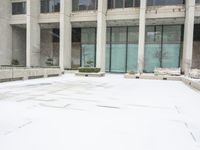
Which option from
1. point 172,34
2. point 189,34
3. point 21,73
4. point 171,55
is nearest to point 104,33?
point 172,34

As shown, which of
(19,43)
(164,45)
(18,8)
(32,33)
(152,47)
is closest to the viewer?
(164,45)

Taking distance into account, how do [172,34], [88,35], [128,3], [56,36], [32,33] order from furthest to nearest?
[56,36] < [88,35] < [32,33] < [172,34] < [128,3]

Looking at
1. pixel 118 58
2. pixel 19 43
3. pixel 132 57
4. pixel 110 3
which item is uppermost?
pixel 110 3

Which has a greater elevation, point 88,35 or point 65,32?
point 88,35

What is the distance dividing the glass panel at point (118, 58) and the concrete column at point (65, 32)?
6.61 metres

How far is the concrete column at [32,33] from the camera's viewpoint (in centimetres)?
2694

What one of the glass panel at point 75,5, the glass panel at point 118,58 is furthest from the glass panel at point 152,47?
the glass panel at point 75,5

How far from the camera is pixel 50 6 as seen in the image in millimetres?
28250

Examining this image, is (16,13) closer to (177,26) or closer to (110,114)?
(177,26)

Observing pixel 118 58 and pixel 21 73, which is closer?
pixel 21 73

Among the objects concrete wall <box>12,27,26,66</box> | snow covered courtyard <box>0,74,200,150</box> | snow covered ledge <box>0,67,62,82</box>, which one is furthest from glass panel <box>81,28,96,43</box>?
snow covered courtyard <box>0,74,200,150</box>

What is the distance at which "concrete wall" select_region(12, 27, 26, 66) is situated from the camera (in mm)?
30016

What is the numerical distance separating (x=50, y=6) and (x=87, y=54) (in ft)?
29.0

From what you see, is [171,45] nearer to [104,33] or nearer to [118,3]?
[118,3]
